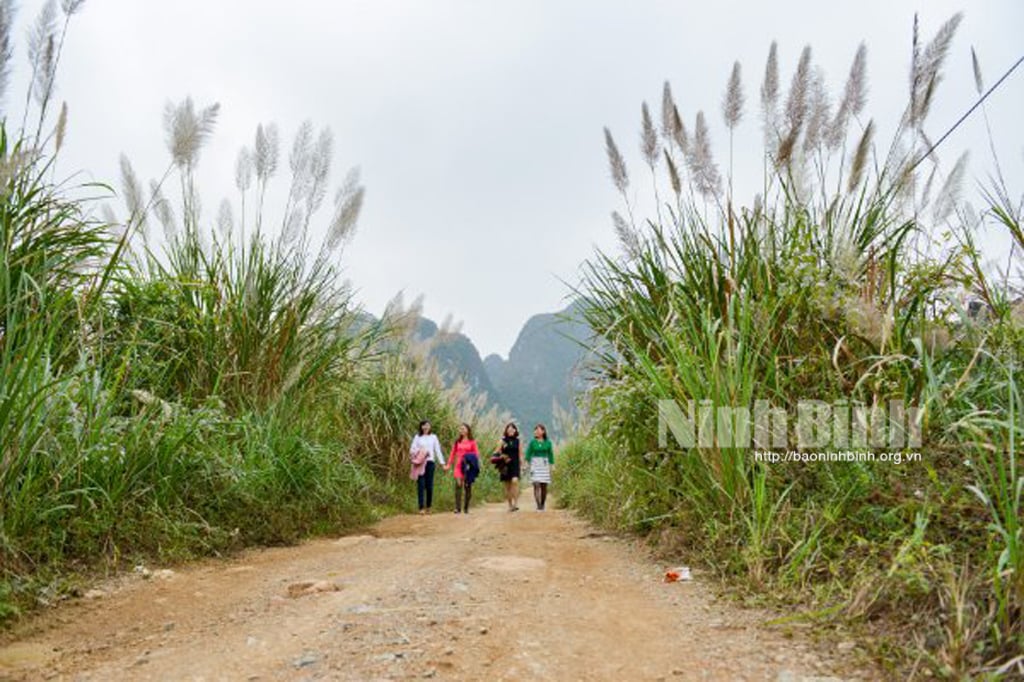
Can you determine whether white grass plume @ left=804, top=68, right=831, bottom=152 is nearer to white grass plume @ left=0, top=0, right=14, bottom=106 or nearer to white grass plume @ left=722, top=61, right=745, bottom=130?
white grass plume @ left=722, top=61, right=745, bottom=130

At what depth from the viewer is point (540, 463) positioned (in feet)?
30.5

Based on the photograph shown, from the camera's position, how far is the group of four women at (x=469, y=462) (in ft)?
27.8

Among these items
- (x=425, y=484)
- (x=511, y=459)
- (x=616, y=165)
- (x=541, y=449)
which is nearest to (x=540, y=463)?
(x=541, y=449)

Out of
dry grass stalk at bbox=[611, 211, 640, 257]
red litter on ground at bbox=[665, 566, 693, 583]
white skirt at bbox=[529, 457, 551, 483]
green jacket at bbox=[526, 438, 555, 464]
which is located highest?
dry grass stalk at bbox=[611, 211, 640, 257]

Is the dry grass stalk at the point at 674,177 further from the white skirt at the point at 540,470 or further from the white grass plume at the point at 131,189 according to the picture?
the white skirt at the point at 540,470

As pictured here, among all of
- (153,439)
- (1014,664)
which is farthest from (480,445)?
(1014,664)

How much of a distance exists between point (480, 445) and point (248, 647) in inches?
456

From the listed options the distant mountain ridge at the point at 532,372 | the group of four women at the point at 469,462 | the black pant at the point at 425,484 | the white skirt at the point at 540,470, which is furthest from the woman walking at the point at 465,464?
the distant mountain ridge at the point at 532,372

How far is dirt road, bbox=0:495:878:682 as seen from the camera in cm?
192

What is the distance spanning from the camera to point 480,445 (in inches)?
539

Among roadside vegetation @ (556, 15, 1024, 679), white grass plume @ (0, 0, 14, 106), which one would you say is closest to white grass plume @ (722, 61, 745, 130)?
roadside vegetation @ (556, 15, 1024, 679)

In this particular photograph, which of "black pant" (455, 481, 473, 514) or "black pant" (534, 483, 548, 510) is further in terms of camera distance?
"black pant" (534, 483, 548, 510)

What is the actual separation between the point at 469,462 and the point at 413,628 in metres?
6.69

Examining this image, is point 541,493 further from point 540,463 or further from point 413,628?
point 413,628
